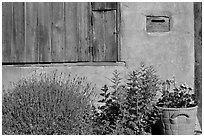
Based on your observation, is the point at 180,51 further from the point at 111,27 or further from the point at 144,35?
the point at 111,27

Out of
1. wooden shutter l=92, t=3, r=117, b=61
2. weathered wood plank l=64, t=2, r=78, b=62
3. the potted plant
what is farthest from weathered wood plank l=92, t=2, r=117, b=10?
the potted plant

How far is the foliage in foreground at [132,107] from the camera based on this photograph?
5.54 m

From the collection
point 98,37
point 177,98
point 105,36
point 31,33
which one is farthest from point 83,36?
point 177,98

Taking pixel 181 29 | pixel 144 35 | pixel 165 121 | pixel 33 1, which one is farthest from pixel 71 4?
pixel 165 121

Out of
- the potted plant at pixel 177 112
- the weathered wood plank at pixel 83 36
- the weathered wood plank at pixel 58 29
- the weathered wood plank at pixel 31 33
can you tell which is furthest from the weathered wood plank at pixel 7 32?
the potted plant at pixel 177 112

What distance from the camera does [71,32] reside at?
245 inches

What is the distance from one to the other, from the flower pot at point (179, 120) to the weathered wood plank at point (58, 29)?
5.82 ft

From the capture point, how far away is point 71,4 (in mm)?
6223

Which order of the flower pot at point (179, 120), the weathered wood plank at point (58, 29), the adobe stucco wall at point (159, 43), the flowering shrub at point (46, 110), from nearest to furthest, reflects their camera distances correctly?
the flowering shrub at point (46, 110) < the flower pot at point (179, 120) < the adobe stucco wall at point (159, 43) < the weathered wood plank at point (58, 29)

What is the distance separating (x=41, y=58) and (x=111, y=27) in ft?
3.68

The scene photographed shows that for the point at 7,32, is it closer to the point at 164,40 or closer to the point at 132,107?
the point at 132,107

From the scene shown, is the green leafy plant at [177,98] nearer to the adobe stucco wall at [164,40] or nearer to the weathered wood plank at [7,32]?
the adobe stucco wall at [164,40]

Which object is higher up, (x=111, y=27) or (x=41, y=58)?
(x=111, y=27)

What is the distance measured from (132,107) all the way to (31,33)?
6.19 ft
